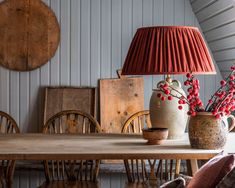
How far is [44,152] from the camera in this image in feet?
6.90

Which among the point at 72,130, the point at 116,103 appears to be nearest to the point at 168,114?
the point at 72,130

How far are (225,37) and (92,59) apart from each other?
1.15 m

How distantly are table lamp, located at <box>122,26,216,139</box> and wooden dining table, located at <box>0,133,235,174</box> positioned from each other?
0.44 feet

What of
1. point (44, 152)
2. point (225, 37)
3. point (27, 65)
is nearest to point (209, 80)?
point (225, 37)

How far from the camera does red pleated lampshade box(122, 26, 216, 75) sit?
2410 mm

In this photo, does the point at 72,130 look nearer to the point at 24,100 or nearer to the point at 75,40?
the point at 24,100

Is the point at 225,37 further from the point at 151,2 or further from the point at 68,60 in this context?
the point at 68,60

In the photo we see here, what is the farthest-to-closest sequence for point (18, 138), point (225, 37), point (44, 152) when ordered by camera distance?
point (225, 37), point (18, 138), point (44, 152)

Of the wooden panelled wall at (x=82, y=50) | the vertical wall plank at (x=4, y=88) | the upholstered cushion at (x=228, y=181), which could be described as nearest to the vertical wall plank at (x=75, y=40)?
the wooden panelled wall at (x=82, y=50)

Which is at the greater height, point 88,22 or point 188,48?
point 88,22

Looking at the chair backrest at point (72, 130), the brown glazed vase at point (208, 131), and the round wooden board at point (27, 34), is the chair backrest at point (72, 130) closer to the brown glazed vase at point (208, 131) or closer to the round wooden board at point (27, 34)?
the round wooden board at point (27, 34)

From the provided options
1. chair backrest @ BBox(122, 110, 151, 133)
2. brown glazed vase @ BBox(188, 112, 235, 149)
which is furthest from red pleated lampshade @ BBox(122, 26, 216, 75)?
chair backrest @ BBox(122, 110, 151, 133)

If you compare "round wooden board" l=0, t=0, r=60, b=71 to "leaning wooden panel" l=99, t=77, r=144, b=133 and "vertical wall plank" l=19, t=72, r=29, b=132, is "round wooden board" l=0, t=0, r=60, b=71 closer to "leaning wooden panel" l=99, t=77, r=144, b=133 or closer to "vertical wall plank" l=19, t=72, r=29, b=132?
"vertical wall plank" l=19, t=72, r=29, b=132

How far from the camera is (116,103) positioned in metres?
4.17
